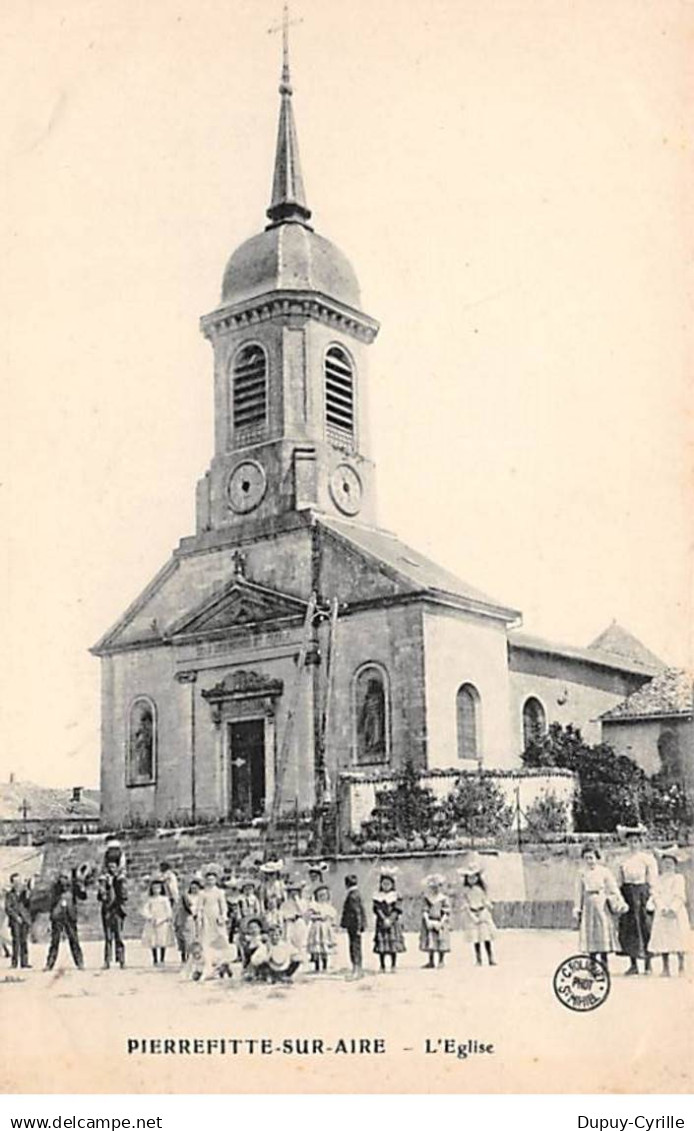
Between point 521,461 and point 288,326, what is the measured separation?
32.7 feet

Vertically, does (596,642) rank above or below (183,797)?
above

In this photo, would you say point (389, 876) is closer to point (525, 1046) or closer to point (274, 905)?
point (274, 905)

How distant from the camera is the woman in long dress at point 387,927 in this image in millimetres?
17656

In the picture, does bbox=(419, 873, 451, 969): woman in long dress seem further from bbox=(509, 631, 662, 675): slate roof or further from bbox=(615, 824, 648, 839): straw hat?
bbox=(509, 631, 662, 675): slate roof

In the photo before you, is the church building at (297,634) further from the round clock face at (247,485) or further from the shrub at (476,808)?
the shrub at (476,808)

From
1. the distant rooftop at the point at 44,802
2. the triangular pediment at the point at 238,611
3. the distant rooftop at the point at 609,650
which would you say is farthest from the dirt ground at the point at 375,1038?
the triangular pediment at the point at 238,611

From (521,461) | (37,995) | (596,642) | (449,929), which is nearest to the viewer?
(37,995)

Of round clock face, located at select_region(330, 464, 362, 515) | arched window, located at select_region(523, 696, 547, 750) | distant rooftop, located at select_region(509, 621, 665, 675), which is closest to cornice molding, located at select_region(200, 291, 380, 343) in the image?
round clock face, located at select_region(330, 464, 362, 515)

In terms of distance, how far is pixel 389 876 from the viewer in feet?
60.3

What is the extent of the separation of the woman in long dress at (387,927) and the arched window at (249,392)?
12.3 metres

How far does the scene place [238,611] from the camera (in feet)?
89.2

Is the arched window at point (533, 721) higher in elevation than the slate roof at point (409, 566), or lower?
lower

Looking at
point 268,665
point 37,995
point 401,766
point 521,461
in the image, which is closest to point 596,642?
point 521,461
